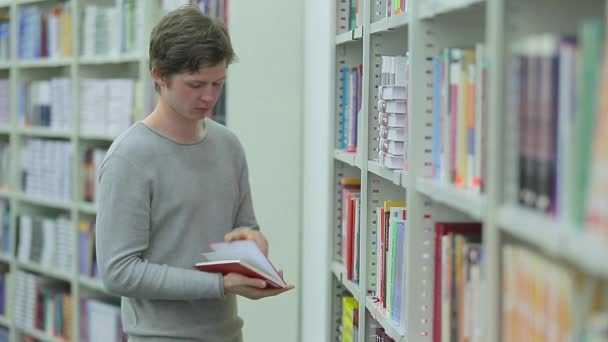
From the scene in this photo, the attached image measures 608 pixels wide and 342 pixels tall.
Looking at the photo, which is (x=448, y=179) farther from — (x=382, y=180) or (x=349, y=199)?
(x=349, y=199)

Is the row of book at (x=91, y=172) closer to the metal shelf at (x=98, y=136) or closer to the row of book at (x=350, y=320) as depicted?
the metal shelf at (x=98, y=136)

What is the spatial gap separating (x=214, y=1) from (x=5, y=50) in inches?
73.3

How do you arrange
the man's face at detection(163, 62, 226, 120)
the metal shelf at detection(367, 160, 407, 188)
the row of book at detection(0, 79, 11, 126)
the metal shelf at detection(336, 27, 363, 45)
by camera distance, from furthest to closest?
the row of book at detection(0, 79, 11, 126), the metal shelf at detection(336, 27, 363, 45), the man's face at detection(163, 62, 226, 120), the metal shelf at detection(367, 160, 407, 188)

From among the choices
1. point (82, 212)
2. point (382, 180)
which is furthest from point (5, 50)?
point (382, 180)

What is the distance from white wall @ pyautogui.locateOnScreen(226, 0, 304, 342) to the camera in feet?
11.0

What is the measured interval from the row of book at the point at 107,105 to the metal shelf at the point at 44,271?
2.54ft

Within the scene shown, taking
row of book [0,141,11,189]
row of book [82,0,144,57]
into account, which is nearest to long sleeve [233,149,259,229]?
row of book [82,0,144,57]

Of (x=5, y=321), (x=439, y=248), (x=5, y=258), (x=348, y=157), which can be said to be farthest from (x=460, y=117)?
(x=5, y=321)

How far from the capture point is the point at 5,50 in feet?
15.7

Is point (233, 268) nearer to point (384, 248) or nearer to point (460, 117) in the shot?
point (384, 248)

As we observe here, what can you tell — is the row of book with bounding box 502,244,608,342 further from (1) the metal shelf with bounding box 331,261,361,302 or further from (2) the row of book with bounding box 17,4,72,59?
(2) the row of book with bounding box 17,4,72,59

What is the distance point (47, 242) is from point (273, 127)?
5.60 ft

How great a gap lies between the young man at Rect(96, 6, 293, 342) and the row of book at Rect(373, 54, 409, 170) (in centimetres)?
41

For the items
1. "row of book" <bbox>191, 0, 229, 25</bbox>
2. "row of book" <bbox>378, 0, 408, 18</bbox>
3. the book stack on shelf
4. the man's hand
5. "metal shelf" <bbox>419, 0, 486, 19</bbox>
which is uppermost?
"row of book" <bbox>191, 0, 229, 25</bbox>
